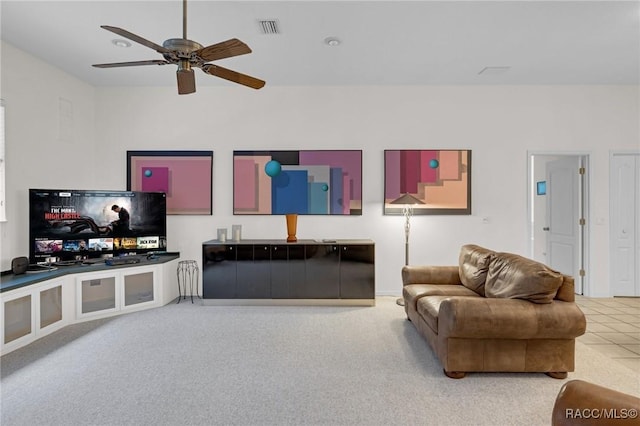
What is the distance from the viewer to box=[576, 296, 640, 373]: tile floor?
3.03 metres

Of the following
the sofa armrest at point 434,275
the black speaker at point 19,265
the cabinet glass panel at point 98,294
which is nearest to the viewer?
the black speaker at point 19,265

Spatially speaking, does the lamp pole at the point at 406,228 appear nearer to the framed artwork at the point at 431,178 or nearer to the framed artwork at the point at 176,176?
the framed artwork at the point at 431,178

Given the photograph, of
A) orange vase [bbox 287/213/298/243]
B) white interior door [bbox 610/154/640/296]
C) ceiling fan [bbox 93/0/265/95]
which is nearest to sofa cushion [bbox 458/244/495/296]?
orange vase [bbox 287/213/298/243]

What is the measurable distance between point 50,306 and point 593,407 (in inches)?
180

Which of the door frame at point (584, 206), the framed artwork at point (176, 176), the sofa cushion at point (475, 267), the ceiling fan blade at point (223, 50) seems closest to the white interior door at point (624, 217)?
the door frame at point (584, 206)

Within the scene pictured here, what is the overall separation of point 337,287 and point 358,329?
2.95 ft

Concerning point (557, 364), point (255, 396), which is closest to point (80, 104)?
point (255, 396)

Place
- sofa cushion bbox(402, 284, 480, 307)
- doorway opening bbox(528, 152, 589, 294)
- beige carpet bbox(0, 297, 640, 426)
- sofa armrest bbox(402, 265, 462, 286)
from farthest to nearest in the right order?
doorway opening bbox(528, 152, 589, 294) < sofa armrest bbox(402, 265, 462, 286) < sofa cushion bbox(402, 284, 480, 307) < beige carpet bbox(0, 297, 640, 426)

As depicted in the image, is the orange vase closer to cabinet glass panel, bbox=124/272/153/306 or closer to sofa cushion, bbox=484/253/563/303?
cabinet glass panel, bbox=124/272/153/306

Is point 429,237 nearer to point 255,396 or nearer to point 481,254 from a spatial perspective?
point 481,254

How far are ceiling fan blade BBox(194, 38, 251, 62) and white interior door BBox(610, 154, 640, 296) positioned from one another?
5656mm

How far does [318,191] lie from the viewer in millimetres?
4957

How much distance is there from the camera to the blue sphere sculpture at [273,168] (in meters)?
4.88

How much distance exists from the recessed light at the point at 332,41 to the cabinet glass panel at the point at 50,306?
4.00 meters
